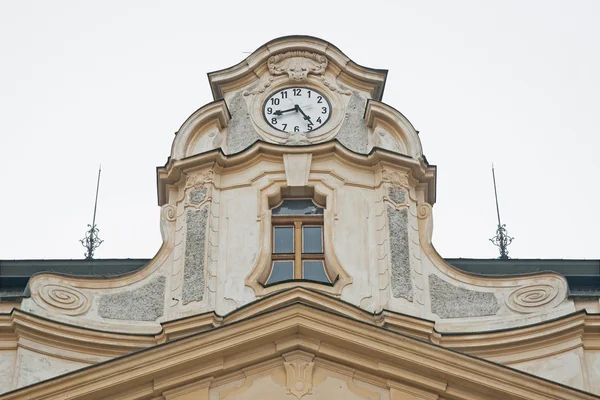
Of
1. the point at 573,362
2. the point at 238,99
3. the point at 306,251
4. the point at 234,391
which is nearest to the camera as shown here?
the point at 234,391

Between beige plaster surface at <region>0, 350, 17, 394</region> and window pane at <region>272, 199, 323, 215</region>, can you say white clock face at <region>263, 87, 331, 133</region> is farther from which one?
beige plaster surface at <region>0, 350, 17, 394</region>

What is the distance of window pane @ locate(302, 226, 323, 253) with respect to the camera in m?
22.6

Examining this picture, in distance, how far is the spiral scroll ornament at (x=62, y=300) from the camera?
71.9 feet

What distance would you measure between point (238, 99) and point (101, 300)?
4222 millimetres

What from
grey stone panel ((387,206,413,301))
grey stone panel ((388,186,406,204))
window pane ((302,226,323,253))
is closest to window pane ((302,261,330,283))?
window pane ((302,226,323,253))

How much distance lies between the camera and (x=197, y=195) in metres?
23.0

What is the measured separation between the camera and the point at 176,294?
21969 mm

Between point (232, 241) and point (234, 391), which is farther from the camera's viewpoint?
point (232, 241)

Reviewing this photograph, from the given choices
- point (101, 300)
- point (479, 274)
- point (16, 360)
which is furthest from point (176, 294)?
point (479, 274)

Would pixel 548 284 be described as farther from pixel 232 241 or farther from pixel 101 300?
pixel 101 300

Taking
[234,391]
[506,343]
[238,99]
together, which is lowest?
[234,391]

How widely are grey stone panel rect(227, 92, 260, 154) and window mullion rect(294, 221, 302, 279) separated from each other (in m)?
1.64

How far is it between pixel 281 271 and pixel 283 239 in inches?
25.3

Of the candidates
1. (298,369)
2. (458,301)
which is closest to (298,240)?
(458,301)
